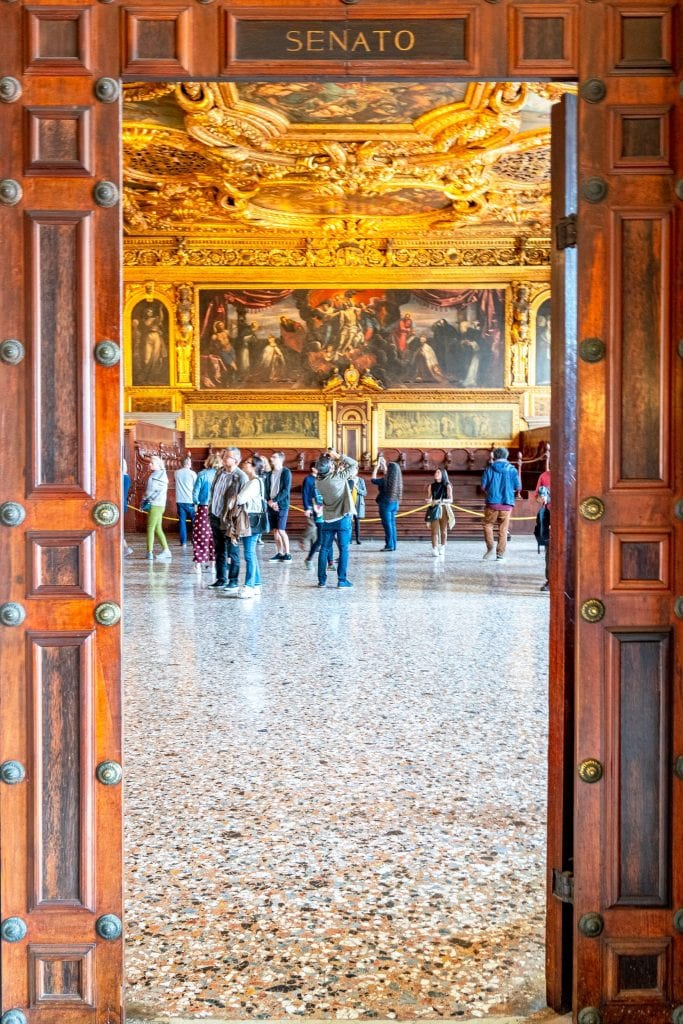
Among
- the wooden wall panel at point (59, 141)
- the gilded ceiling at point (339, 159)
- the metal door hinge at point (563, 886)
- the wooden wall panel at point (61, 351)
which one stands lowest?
the metal door hinge at point (563, 886)

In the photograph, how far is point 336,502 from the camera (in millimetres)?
9797

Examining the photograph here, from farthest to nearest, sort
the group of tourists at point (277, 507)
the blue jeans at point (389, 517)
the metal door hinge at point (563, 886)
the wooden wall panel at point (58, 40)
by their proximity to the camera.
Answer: the blue jeans at point (389, 517)
the group of tourists at point (277, 507)
the metal door hinge at point (563, 886)
the wooden wall panel at point (58, 40)

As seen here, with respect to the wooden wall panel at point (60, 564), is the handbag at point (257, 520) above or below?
below

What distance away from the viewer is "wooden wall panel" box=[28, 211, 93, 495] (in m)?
2.10

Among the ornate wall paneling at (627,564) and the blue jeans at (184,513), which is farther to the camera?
the blue jeans at (184,513)

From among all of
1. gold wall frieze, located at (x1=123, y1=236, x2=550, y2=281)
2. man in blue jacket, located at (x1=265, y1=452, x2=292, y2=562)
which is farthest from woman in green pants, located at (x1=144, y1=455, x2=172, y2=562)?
gold wall frieze, located at (x1=123, y1=236, x2=550, y2=281)

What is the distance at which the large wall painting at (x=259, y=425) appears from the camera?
24047 millimetres

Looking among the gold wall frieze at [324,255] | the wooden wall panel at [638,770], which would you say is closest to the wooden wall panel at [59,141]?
the wooden wall panel at [638,770]

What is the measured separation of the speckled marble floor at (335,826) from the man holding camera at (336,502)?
9.52ft

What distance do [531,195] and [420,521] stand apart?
8.25 meters

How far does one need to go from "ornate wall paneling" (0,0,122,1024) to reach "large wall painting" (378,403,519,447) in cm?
2209

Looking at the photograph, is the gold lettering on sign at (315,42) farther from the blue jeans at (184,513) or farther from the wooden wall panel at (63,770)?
the blue jeans at (184,513)

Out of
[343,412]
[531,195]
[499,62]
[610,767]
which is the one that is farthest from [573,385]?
[343,412]

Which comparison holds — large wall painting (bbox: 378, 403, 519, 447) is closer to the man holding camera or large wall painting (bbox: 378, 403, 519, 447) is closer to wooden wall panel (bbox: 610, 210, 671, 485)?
the man holding camera
